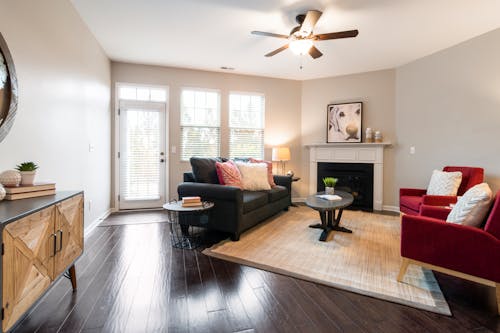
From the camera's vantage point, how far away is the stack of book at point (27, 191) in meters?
1.53

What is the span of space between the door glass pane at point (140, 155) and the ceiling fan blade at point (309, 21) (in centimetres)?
311

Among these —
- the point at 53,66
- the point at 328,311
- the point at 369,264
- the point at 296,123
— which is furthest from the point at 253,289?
the point at 296,123

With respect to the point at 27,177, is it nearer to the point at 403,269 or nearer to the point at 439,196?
the point at 403,269

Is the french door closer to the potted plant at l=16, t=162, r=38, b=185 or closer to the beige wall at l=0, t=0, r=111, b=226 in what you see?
the beige wall at l=0, t=0, r=111, b=226

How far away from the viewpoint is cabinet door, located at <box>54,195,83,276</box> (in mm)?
1628

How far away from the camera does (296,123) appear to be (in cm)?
559

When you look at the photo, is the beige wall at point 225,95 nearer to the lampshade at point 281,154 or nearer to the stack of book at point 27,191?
the lampshade at point 281,154

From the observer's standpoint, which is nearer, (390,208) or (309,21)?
(309,21)

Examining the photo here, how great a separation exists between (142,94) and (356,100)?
13.8 feet

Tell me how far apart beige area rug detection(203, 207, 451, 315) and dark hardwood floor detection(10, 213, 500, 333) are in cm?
10

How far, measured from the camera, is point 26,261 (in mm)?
1298

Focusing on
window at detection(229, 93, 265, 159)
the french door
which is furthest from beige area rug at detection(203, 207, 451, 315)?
the french door

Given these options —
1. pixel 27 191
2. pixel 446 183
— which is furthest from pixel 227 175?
pixel 446 183

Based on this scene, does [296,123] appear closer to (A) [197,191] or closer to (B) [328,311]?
(A) [197,191]
